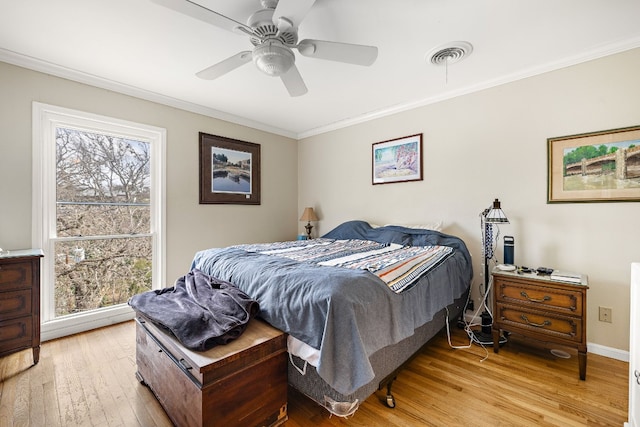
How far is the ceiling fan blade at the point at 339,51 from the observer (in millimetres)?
1691

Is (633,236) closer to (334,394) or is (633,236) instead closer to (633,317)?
(633,317)

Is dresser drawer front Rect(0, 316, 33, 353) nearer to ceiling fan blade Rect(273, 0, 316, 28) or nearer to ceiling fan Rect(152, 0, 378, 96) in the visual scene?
ceiling fan Rect(152, 0, 378, 96)

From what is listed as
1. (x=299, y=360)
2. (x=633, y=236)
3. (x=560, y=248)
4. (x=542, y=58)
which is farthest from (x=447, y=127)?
(x=299, y=360)

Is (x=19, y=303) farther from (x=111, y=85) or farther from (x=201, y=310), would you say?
(x=111, y=85)

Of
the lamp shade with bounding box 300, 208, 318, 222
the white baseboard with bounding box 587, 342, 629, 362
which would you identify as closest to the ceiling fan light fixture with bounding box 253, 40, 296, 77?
the lamp shade with bounding box 300, 208, 318, 222

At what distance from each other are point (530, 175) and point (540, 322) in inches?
49.2

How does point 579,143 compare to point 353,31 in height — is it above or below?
below

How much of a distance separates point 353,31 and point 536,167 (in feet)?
6.38

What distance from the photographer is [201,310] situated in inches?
61.9

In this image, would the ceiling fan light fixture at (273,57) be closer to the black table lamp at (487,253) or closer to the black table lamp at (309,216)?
the black table lamp at (487,253)

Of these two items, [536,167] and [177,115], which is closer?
[536,167]

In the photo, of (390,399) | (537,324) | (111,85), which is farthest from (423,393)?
(111,85)

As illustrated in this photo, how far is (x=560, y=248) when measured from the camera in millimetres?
2418

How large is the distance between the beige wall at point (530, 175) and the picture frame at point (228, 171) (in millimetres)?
→ 1683
